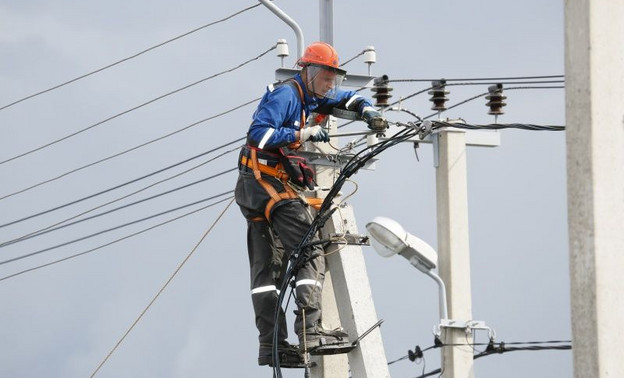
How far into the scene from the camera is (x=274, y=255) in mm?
12711

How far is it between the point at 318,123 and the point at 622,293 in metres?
5.78

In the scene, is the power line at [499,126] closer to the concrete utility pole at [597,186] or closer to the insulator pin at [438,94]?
the insulator pin at [438,94]

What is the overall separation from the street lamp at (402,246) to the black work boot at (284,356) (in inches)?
47.0

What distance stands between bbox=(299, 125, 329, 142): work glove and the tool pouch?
0.89ft

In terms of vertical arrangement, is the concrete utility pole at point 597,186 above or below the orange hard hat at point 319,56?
below

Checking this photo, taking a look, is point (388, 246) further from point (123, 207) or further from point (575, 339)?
point (123, 207)

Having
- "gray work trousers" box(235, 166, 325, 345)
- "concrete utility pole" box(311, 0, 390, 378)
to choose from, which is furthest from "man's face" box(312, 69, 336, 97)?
"gray work trousers" box(235, 166, 325, 345)

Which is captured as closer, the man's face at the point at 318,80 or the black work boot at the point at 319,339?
the black work boot at the point at 319,339

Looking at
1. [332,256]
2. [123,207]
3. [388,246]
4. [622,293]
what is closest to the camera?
[622,293]

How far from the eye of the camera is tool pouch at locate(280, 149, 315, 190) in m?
12.4

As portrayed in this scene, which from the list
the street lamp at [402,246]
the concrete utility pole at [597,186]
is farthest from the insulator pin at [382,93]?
the concrete utility pole at [597,186]

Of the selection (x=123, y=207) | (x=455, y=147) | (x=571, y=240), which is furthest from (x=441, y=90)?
(x=123, y=207)

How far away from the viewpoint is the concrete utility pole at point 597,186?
25.1 ft

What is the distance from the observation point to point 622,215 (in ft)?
25.4
